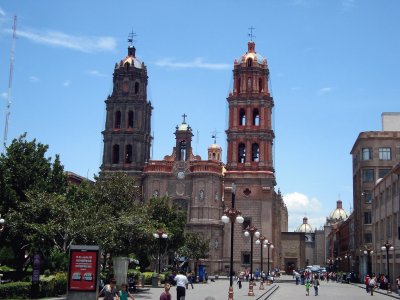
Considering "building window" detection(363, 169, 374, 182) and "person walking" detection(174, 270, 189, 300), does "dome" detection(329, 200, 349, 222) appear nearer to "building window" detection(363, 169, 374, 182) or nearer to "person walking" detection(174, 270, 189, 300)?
"building window" detection(363, 169, 374, 182)

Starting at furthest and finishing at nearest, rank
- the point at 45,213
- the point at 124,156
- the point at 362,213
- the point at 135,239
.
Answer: the point at 124,156 → the point at 362,213 → the point at 135,239 → the point at 45,213

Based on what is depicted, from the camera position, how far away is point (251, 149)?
88.9 metres

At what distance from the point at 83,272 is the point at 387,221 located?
142 feet

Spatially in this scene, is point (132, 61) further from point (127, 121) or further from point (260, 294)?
point (260, 294)

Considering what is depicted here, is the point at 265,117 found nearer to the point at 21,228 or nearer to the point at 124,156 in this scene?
the point at 124,156

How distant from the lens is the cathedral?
85625mm

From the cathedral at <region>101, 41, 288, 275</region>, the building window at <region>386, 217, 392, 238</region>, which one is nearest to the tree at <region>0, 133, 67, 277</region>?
the building window at <region>386, 217, 392, 238</region>

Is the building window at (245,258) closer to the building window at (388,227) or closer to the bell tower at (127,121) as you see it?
the bell tower at (127,121)

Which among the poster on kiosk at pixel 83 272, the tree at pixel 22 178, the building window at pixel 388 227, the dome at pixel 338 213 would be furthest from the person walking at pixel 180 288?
the dome at pixel 338 213

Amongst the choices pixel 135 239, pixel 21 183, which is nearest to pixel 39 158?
pixel 21 183

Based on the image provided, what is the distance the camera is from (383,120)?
265ft

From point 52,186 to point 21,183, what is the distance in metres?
2.88

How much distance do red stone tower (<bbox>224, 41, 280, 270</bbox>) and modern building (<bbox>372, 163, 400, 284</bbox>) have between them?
772 inches

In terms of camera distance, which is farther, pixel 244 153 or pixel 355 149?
pixel 244 153
